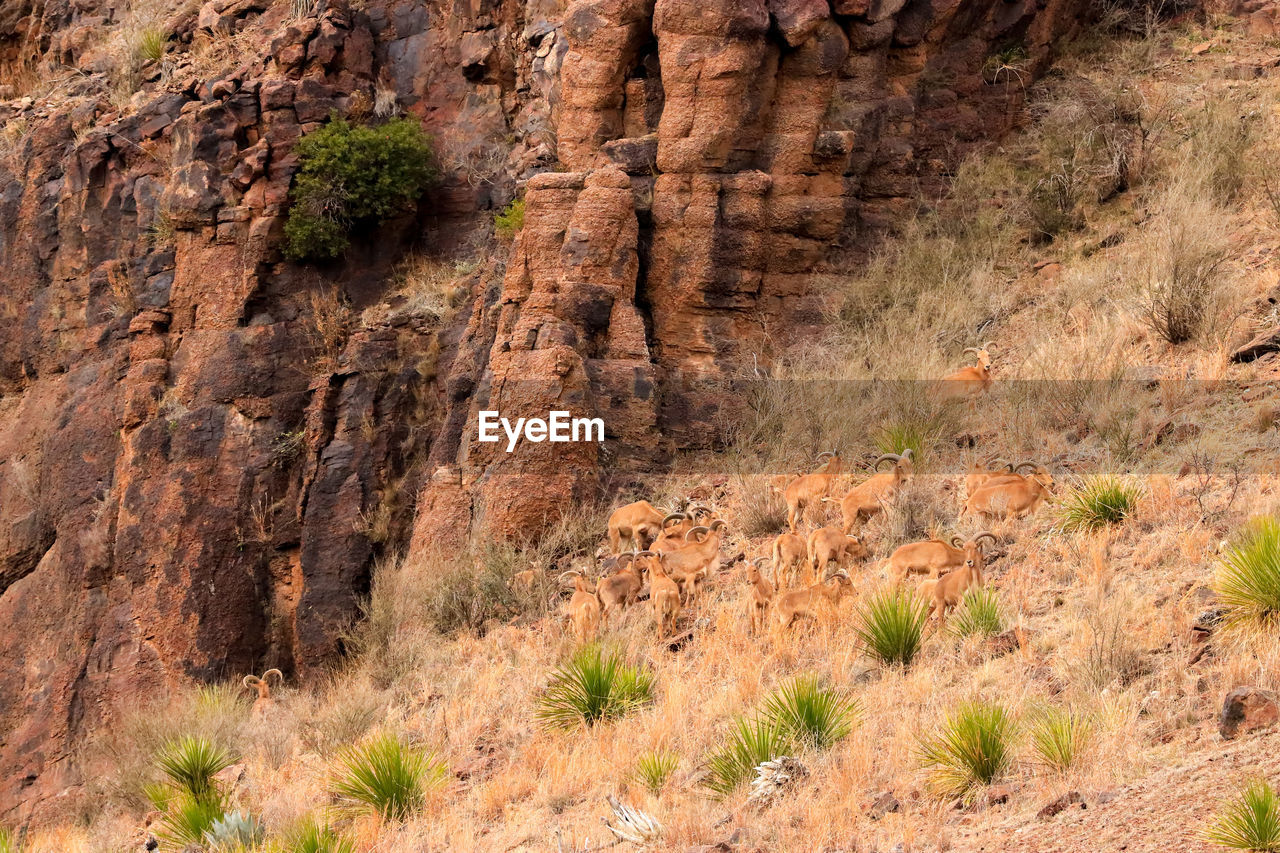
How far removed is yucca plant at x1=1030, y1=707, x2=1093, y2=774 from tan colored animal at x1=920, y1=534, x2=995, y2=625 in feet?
7.64

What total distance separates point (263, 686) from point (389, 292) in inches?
232

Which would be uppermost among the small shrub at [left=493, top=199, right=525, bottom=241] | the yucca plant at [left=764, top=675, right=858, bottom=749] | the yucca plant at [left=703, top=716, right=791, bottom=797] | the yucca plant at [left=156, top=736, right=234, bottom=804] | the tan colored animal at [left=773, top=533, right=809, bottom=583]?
the small shrub at [left=493, top=199, right=525, bottom=241]

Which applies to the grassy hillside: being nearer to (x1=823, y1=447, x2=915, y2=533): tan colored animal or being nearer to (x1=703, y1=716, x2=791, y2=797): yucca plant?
(x1=703, y1=716, x2=791, y2=797): yucca plant

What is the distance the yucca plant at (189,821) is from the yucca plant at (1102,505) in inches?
265

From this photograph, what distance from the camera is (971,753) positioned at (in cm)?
745

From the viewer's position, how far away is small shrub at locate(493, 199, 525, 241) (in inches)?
643

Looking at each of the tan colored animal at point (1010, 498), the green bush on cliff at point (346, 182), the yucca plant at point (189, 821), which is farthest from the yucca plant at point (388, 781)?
the green bush on cliff at point (346, 182)

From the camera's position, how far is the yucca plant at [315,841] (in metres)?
8.34

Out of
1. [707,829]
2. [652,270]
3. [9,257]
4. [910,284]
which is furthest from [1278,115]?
[9,257]

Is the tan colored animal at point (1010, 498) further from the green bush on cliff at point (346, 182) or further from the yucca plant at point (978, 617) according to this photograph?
the green bush on cliff at point (346, 182)

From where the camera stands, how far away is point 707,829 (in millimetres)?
7625

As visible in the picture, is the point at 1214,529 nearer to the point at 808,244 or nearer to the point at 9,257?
the point at 808,244

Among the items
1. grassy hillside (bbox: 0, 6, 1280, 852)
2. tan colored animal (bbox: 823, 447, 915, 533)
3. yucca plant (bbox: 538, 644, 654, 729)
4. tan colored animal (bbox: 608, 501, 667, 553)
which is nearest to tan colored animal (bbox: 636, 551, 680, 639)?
grassy hillside (bbox: 0, 6, 1280, 852)

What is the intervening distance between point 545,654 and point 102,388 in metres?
8.89
